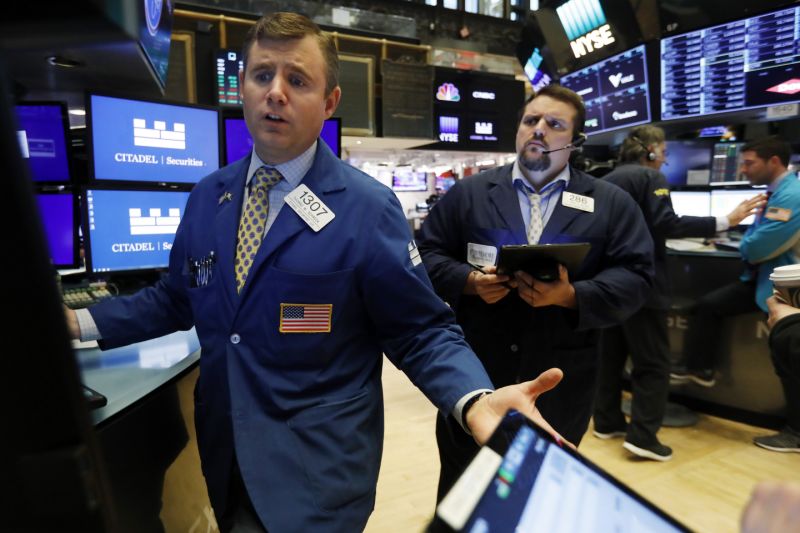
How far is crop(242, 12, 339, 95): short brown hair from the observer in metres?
1.15

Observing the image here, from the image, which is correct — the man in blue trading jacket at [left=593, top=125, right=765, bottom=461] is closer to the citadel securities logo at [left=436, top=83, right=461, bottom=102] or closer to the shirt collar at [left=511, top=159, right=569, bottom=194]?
the shirt collar at [left=511, top=159, right=569, bottom=194]

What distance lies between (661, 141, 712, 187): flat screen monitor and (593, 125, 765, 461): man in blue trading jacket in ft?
3.92

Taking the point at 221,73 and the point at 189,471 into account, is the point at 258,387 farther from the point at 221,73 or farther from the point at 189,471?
the point at 221,73

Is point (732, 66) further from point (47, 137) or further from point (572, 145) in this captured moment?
point (47, 137)

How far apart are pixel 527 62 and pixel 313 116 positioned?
4.62m

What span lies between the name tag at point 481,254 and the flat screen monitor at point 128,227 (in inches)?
48.3

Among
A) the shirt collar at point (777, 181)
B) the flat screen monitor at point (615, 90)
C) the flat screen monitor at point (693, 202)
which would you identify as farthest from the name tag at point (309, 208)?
the flat screen monitor at point (693, 202)

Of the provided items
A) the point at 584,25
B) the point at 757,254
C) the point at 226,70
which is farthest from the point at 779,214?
the point at 226,70

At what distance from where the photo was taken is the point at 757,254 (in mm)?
3068

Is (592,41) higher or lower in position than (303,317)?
higher

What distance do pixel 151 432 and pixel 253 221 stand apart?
643mm

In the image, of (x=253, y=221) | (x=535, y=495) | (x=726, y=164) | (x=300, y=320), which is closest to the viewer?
(x=535, y=495)

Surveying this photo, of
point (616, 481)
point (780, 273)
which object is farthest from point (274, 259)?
point (780, 273)

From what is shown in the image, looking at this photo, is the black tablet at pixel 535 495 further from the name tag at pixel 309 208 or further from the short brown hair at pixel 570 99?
the short brown hair at pixel 570 99
